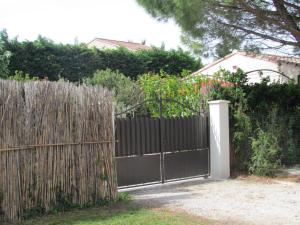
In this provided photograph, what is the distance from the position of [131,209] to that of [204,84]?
5.75 m

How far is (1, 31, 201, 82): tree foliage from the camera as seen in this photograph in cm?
1836

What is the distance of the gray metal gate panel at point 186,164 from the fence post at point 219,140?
21cm

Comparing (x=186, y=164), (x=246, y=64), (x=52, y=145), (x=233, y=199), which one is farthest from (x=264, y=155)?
(x=246, y=64)

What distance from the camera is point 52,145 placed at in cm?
765

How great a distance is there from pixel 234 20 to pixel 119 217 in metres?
7.76

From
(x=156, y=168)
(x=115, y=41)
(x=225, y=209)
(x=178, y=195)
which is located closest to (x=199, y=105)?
(x=156, y=168)

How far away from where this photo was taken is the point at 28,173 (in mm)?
7379

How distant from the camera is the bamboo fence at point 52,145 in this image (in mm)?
7184

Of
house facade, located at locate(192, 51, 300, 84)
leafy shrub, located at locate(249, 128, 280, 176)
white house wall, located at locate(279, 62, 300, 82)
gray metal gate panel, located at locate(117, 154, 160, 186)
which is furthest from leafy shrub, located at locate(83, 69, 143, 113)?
white house wall, located at locate(279, 62, 300, 82)

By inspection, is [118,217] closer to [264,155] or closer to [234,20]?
[264,155]

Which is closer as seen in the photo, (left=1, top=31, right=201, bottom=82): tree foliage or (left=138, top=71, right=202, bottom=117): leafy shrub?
(left=138, top=71, right=202, bottom=117): leafy shrub

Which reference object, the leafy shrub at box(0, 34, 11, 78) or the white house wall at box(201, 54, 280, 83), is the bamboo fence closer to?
the leafy shrub at box(0, 34, 11, 78)

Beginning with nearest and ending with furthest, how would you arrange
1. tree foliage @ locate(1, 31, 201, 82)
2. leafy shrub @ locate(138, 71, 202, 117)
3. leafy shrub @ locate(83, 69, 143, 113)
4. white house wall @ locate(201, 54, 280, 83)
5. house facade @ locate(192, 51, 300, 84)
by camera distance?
leafy shrub @ locate(138, 71, 202, 117) < leafy shrub @ locate(83, 69, 143, 113) < tree foliage @ locate(1, 31, 201, 82) < house facade @ locate(192, 51, 300, 84) < white house wall @ locate(201, 54, 280, 83)

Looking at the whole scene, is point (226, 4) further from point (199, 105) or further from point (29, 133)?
point (29, 133)
